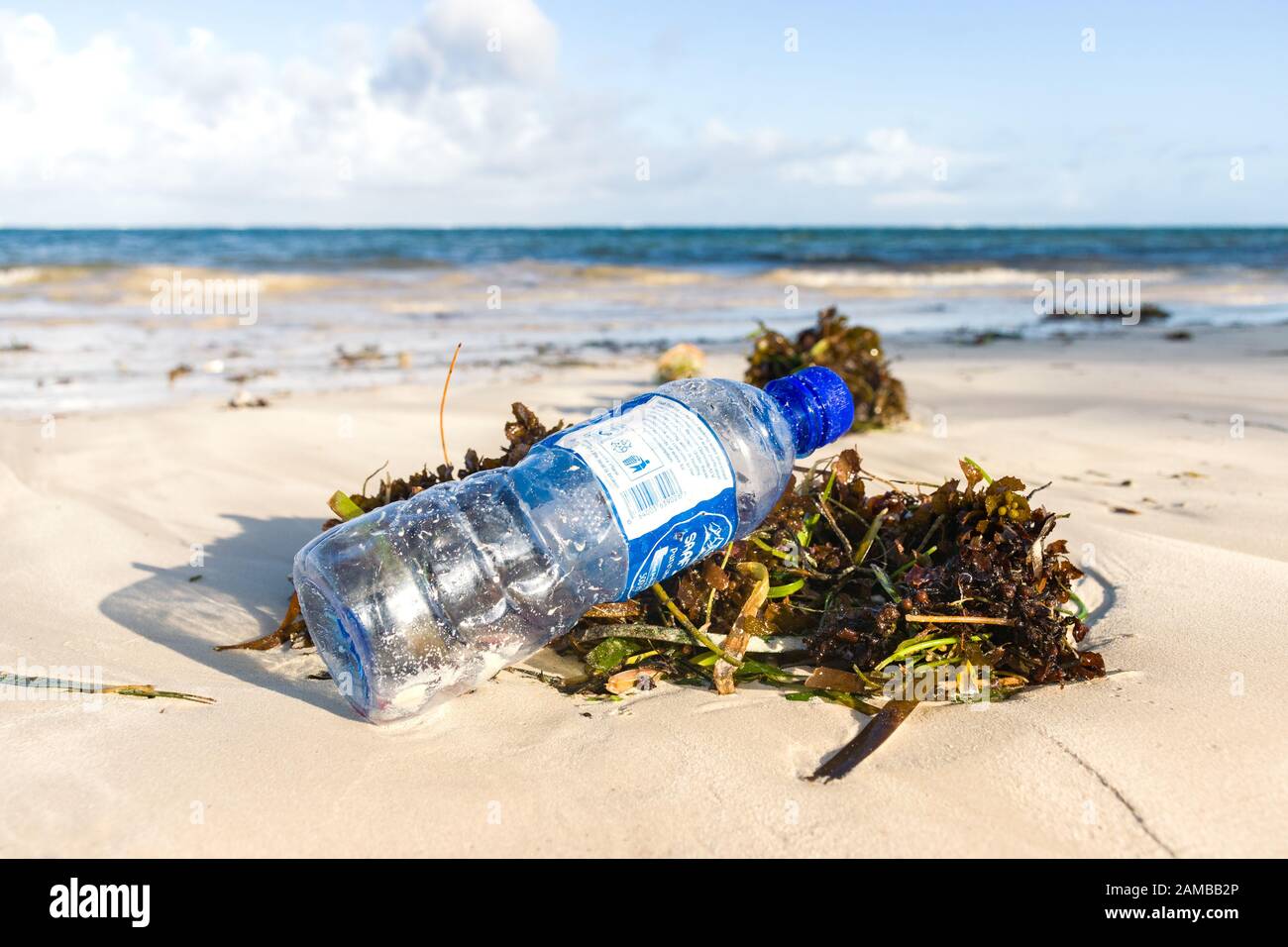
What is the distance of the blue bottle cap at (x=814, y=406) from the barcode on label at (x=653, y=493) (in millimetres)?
424

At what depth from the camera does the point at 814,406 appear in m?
2.17

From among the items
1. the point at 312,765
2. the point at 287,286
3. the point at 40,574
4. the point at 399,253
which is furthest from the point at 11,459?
the point at 399,253

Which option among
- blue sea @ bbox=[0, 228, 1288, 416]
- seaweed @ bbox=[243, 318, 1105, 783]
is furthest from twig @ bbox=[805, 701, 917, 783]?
blue sea @ bbox=[0, 228, 1288, 416]

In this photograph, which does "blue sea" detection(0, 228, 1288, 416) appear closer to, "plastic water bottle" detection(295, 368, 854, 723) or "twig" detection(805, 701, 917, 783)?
"plastic water bottle" detection(295, 368, 854, 723)

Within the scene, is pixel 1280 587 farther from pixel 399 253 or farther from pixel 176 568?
pixel 399 253

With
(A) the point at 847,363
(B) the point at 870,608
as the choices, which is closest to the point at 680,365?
(A) the point at 847,363

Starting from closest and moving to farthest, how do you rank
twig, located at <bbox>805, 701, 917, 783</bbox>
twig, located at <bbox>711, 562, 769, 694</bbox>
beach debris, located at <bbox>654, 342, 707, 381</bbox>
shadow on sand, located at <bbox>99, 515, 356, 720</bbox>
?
twig, located at <bbox>805, 701, 917, 783</bbox>
twig, located at <bbox>711, 562, 769, 694</bbox>
shadow on sand, located at <bbox>99, 515, 356, 720</bbox>
beach debris, located at <bbox>654, 342, 707, 381</bbox>

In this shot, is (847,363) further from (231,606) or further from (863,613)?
(231,606)

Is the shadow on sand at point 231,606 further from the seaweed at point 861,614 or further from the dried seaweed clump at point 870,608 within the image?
the dried seaweed clump at point 870,608

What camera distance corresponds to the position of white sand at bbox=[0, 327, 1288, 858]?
1478 millimetres

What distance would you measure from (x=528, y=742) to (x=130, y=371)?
656 cm

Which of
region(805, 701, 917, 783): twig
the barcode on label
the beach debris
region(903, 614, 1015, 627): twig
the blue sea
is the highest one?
the blue sea

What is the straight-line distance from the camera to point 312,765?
1.67 m

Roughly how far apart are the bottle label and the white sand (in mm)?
297
